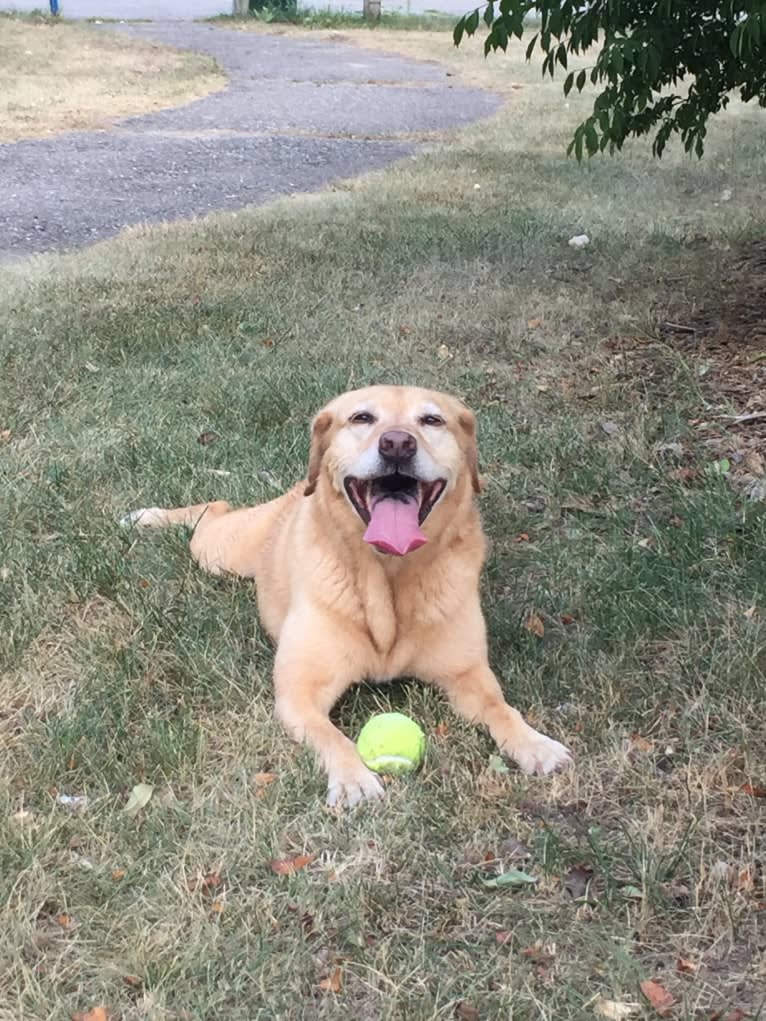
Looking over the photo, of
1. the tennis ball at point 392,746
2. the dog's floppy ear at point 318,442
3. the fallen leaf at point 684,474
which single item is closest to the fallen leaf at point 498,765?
the tennis ball at point 392,746

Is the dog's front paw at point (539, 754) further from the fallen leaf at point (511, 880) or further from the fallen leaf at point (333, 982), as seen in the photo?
the fallen leaf at point (333, 982)

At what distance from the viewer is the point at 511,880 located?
220 cm

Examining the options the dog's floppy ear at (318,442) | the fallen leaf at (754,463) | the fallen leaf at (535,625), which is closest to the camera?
the dog's floppy ear at (318,442)

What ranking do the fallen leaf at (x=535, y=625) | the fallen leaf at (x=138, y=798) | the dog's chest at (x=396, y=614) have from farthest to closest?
the fallen leaf at (x=535, y=625), the dog's chest at (x=396, y=614), the fallen leaf at (x=138, y=798)

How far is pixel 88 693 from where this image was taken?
9.43 ft

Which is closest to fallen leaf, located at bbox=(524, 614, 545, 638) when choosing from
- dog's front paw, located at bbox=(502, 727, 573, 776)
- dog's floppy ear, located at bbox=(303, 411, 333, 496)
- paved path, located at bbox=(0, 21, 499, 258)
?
dog's front paw, located at bbox=(502, 727, 573, 776)

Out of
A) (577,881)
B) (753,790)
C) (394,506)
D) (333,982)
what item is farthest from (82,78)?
(333,982)

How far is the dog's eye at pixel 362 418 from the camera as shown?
115 inches

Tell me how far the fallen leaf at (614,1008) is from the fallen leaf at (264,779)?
3.11ft

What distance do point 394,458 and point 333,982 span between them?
1253 millimetres

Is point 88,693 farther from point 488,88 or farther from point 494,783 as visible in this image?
point 488,88

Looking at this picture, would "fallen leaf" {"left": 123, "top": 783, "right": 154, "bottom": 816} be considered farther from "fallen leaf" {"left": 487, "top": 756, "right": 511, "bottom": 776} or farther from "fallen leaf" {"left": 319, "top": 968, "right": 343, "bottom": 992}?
"fallen leaf" {"left": 487, "top": 756, "right": 511, "bottom": 776}

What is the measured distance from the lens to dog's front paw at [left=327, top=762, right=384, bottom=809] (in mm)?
2432

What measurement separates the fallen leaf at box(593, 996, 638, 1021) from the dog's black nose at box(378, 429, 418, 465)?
1.33 metres
